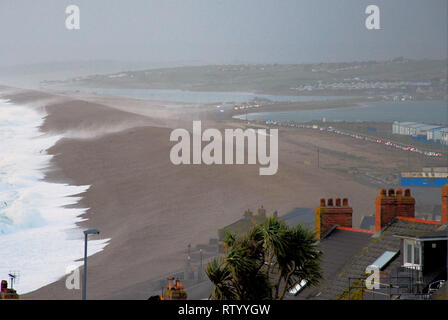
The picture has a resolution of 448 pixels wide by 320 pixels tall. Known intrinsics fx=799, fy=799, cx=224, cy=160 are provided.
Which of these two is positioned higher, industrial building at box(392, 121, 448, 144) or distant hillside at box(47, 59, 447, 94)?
distant hillside at box(47, 59, 447, 94)

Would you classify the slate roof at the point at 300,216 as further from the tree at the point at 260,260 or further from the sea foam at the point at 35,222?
the tree at the point at 260,260

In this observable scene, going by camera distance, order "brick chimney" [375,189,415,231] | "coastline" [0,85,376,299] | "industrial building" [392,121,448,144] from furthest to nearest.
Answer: "industrial building" [392,121,448,144], "coastline" [0,85,376,299], "brick chimney" [375,189,415,231]

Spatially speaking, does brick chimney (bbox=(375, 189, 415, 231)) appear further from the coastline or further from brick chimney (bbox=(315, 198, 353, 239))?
the coastline

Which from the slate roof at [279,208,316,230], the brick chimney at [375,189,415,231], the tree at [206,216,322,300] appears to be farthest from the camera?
the slate roof at [279,208,316,230]

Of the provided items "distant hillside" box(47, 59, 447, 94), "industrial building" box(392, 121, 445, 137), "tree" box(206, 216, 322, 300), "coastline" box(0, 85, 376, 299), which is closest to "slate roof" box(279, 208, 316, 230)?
"coastline" box(0, 85, 376, 299)

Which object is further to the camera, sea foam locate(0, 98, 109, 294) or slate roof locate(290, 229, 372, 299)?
sea foam locate(0, 98, 109, 294)

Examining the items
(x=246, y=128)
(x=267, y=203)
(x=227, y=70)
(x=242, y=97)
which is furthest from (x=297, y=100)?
(x=267, y=203)
